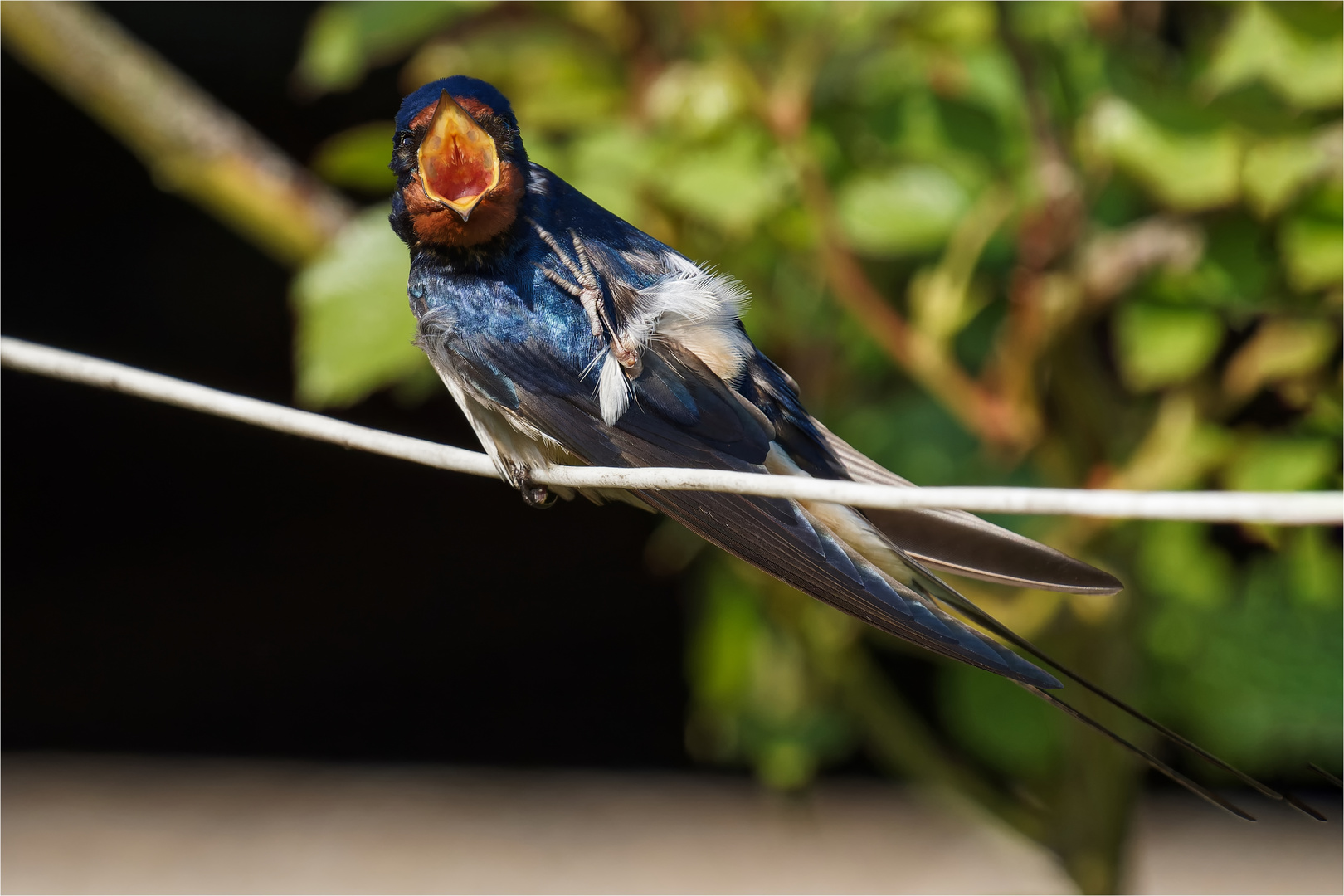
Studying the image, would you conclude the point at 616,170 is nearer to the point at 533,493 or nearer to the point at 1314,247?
the point at 533,493

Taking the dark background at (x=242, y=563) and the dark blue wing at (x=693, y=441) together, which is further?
the dark background at (x=242, y=563)

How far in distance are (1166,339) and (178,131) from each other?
1.23 m

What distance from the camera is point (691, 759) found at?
11.8ft

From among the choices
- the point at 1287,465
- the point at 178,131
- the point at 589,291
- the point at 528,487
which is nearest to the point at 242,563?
the point at 178,131

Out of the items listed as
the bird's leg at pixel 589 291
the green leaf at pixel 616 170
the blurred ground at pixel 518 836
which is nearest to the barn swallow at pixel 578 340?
the bird's leg at pixel 589 291

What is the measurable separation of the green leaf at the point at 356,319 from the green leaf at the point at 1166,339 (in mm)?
751

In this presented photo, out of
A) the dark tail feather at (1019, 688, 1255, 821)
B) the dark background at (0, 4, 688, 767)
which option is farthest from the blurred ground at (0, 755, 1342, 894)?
the dark tail feather at (1019, 688, 1255, 821)

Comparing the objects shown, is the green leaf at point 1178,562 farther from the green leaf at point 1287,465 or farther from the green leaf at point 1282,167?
the green leaf at point 1282,167

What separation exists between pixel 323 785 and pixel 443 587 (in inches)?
28.3

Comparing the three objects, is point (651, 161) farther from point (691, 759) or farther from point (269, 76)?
point (691, 759)

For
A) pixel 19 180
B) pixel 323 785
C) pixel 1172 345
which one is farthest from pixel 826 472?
pixel 19 180

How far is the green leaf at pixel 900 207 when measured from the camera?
1.22 metres

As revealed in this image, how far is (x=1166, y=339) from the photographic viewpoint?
1244 mm

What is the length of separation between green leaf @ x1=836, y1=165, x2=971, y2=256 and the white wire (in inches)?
18.2
